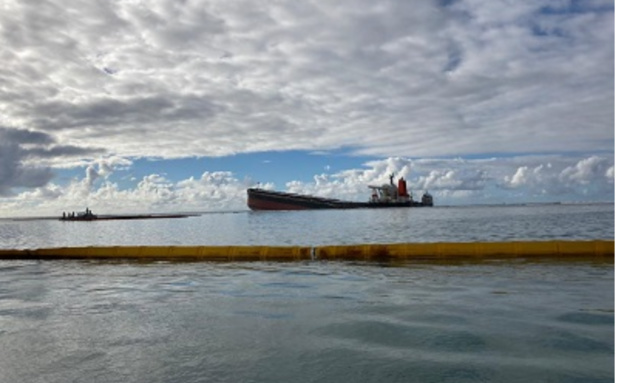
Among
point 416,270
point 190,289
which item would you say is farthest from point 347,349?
point 416,270

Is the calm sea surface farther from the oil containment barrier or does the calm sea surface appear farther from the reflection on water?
the oil containment barrier

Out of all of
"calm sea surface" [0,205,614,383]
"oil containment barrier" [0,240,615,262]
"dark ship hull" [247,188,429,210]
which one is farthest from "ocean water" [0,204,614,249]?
"dark ship hull" [247,188,429,210]

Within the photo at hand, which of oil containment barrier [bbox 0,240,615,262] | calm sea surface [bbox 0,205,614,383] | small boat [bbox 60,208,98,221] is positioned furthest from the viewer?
small boat [bbox 60,208,98,221]

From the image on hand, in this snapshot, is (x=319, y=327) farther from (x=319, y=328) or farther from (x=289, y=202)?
(x=289, y=202)

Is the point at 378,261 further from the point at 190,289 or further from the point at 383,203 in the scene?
the point at 383,203

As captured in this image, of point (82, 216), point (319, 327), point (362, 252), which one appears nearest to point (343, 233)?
point (362, 252)

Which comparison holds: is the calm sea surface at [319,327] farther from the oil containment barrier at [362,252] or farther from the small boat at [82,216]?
the small boat at [82,216]

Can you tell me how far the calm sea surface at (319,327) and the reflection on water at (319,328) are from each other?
4 cm

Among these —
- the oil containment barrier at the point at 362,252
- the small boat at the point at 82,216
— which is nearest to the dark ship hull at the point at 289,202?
the small boat at the point at 82,216

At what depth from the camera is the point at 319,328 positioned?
9.04m

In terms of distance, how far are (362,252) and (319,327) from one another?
39.7 feet

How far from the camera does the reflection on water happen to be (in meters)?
6.55

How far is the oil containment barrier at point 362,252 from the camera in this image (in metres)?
19.1

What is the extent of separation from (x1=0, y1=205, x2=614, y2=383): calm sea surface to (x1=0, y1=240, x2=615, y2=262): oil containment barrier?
9.70 ft
